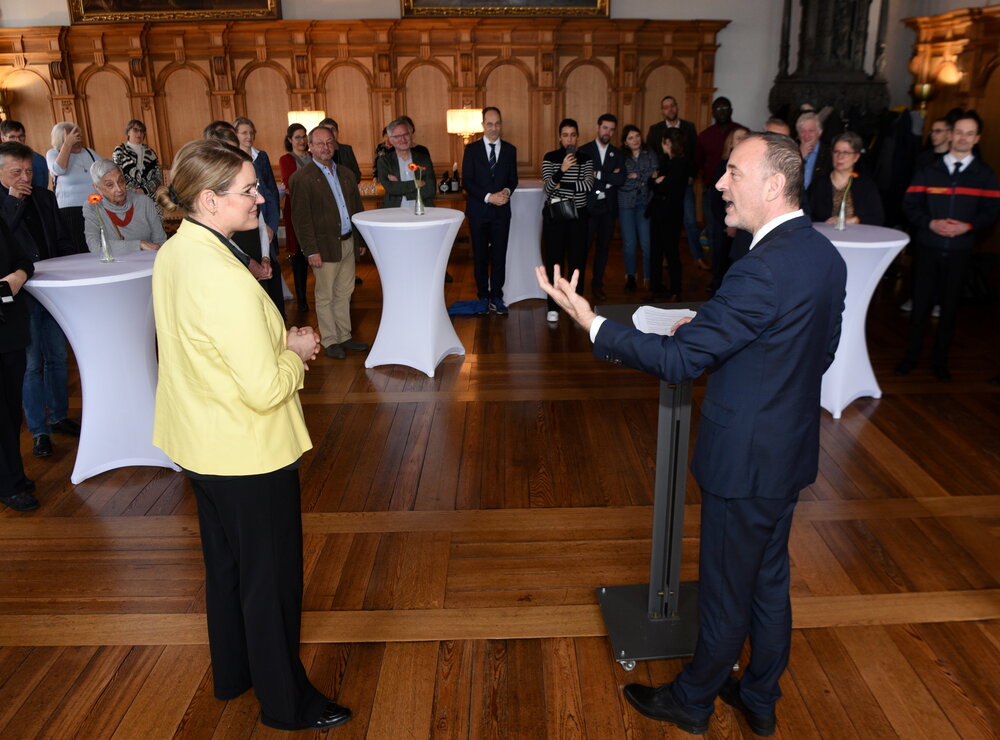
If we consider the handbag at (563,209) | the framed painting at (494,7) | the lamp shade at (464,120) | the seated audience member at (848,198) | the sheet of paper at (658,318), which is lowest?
the handbag at (563,209)

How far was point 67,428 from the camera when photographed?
4.27m

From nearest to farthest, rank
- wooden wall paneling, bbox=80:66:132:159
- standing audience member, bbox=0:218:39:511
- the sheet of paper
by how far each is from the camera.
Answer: the sheet of paper, standing audience member, bbox=0:218:39:511, wooden wall paneling, bbox=80:66:132:159

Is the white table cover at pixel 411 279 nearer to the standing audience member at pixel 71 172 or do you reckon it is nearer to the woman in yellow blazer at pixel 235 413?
the standing audience member at pixel 71 172

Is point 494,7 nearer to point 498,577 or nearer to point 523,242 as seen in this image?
point 523,242

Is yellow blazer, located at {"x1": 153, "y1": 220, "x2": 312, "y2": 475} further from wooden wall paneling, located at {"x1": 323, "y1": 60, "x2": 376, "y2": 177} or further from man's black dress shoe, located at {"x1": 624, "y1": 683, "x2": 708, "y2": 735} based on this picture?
wooden wall paneling, located at {"x1": 323, "y1": 60, "x2": 376, "y2": 177}

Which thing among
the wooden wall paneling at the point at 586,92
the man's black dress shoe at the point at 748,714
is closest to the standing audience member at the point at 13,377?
the man's black dress shoe at the point at 748,714

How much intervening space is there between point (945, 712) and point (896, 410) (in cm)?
251

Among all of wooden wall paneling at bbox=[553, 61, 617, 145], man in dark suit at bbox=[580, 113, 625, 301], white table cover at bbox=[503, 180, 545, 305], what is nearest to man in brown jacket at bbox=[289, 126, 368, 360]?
white table cover at bbox=[503, 180, 545, 305]

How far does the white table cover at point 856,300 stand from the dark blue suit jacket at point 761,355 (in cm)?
242

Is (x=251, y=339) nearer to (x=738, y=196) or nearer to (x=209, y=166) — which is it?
Result: (x=209, y=166)

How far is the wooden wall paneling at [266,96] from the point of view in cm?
946

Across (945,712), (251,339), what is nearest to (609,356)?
(251,339)

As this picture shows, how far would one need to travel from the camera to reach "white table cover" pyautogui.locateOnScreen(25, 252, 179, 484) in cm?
343

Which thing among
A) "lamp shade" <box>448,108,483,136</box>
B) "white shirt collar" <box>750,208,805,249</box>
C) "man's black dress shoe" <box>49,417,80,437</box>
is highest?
"lamp shade" <box>448,108,483,136</box>
